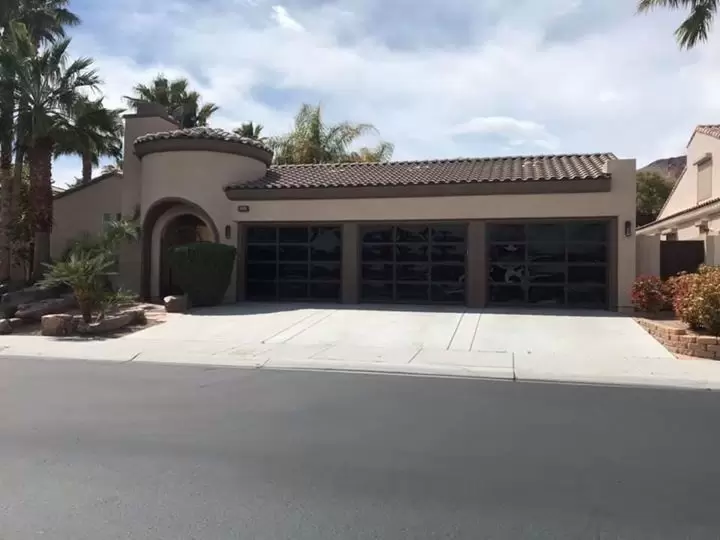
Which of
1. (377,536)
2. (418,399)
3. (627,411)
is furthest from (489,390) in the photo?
(377,536)

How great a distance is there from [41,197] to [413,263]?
12289 millimetres

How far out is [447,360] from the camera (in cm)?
1080

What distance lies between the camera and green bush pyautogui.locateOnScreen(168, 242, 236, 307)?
1741 centimetres

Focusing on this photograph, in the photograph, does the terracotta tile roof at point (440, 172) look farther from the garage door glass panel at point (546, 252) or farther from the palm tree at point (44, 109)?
the palm tree at point (44, 109)

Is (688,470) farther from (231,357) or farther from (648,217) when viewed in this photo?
(648,217)

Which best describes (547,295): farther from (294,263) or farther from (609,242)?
(294,263)

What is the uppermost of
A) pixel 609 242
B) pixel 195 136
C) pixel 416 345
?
pixel 195 136

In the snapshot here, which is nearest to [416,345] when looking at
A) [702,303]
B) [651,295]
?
[702,303]

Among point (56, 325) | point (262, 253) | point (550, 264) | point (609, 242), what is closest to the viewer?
point (56, 325)

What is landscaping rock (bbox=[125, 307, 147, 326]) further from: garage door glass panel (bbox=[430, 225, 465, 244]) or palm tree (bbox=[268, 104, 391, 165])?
palm tree (bbox=[268, 104, 391, 165])

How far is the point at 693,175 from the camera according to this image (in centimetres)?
2650

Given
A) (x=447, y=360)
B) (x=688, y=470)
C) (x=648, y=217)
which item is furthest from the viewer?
(x=648, y=217)

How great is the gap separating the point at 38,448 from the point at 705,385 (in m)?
8.44

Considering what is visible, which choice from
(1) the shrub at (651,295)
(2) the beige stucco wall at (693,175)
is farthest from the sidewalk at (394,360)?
(2) the beige stucco wall at (693,175)
